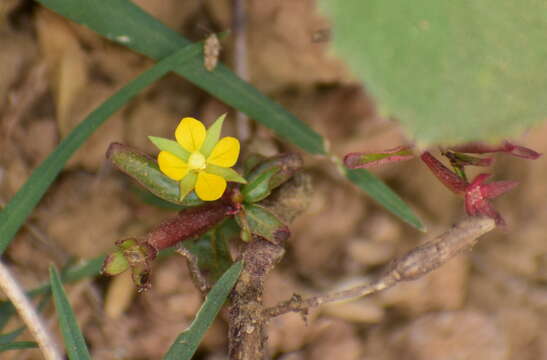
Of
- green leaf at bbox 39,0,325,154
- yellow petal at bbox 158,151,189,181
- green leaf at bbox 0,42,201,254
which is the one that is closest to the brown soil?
green leaf at bbox 39,0,325,154

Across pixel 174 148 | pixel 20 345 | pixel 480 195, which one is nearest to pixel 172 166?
pixel 174 148

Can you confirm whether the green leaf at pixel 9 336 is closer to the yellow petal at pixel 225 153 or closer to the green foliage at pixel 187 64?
the yellow petal at pixel 225 153

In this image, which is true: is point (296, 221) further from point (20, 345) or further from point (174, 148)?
point (20, 345)

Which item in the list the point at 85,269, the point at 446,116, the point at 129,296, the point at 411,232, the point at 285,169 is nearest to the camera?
the point at 446,116

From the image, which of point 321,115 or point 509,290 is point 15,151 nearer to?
point 321,115

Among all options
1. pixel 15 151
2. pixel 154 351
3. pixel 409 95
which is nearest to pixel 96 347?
pixel 154 351

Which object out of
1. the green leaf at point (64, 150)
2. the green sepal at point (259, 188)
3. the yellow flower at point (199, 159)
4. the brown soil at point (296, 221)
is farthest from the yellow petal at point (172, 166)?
the brown soil at point (296, 221)
